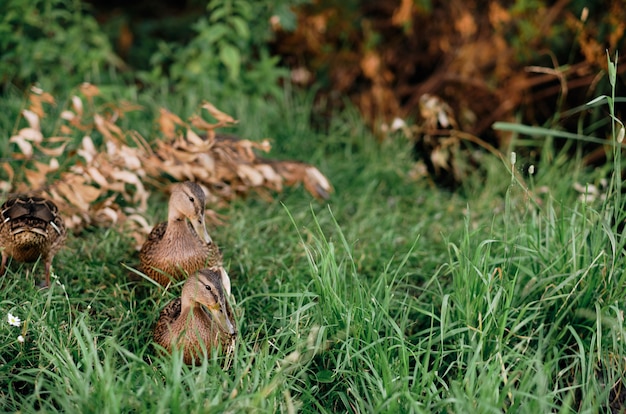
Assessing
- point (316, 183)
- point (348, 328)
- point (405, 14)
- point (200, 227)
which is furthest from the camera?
point (405, 14)

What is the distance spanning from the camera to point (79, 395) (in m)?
2.30

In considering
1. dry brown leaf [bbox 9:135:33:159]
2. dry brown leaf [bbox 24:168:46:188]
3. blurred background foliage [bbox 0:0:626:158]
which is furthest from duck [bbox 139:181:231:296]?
blurred background foliage [bbox 0:0:626:158]

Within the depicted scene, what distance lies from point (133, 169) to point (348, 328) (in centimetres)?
170

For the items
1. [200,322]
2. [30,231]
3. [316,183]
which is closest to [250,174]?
[316,183]

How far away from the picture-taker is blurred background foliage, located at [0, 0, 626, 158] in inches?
197

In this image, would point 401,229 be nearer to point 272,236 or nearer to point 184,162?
point 272,236

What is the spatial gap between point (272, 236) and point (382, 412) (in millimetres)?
1550

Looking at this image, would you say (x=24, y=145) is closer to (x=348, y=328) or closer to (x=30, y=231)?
(x=30, y=231)

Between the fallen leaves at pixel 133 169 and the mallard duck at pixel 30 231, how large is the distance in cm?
33

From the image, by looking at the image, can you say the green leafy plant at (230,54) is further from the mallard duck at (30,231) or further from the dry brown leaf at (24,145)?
the mallard duck at (30,231)

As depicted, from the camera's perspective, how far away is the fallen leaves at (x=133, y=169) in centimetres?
361

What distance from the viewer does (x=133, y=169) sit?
3.84m

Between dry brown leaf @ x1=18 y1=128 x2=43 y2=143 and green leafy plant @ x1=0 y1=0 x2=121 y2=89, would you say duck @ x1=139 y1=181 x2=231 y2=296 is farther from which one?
green leafy plant @ x1=0 y1=0 x2=121 y2=89

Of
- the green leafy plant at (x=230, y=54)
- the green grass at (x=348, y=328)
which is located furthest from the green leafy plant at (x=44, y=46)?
the green grass at (x=348, y=328)
